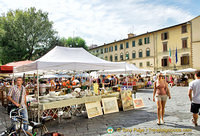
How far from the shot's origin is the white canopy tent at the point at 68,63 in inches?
241

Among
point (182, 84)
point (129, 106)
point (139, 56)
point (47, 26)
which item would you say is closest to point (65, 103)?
point (129, 106)

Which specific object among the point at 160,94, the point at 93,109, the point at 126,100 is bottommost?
the point at 93,109

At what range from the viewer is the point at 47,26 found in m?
25.4

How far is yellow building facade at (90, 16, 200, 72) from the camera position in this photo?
29000mm

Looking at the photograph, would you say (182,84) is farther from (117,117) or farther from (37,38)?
(37,38)

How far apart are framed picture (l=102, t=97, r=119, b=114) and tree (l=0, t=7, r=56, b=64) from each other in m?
18.8

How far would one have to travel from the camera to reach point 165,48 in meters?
32.9

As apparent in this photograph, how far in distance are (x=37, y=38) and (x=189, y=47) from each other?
2417cm

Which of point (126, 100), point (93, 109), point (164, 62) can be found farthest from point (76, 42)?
point (93, 109)

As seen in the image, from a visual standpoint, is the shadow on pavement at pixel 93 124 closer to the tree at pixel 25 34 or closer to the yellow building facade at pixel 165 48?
the tree at pixel 25 34

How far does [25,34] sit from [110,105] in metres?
20.2

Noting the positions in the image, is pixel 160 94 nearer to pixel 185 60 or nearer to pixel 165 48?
pixel 185 60

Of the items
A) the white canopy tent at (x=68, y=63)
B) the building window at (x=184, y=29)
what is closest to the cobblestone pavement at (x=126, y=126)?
the white canopy tent at (x=68, y=63)

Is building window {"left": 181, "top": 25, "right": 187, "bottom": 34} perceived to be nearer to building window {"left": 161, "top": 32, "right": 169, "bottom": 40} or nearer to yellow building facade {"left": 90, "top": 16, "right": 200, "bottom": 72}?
yellow building facade {"left": 90, "top": 16, "right": 200, "bottom": 72}
